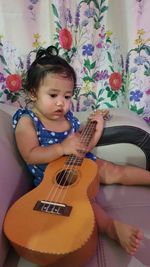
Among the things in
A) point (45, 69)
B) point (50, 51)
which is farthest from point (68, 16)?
point (45, 69)

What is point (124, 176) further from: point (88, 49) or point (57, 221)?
point (88, 49)

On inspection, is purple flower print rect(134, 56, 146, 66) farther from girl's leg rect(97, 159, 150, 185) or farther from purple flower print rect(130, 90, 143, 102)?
girl's leg rect(97, 159, 150, 185)

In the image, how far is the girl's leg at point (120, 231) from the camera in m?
0.91

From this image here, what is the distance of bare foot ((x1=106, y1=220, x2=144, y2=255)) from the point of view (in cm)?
90

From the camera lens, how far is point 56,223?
874 millimetres

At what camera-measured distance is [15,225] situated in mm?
888

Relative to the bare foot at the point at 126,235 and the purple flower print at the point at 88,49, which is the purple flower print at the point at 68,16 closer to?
the purple flower print at the point at 88,49

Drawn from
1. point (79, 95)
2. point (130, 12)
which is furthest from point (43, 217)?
point (130, 12)

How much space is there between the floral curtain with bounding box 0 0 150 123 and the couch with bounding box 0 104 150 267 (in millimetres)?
181

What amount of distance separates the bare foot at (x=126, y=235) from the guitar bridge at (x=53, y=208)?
0.17 metres

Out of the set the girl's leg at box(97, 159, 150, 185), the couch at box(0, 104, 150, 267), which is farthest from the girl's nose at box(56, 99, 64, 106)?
the girl's leg at box(97, 159, 150, 185)

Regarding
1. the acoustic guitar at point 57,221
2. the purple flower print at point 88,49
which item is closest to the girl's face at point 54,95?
the acoustic guitar at point 57,221

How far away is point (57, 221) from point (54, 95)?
50cm

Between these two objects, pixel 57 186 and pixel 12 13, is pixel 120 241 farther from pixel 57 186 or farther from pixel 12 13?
pixel 12 13
